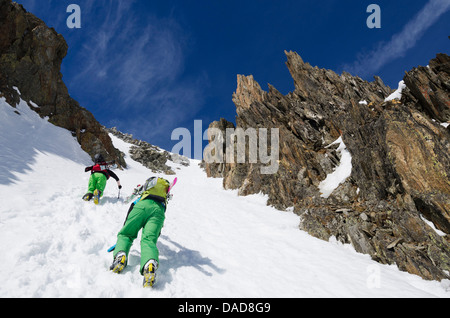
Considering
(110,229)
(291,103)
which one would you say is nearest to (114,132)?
(291,103)

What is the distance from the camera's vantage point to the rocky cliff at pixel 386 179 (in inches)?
324

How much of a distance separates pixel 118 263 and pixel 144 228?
931mm

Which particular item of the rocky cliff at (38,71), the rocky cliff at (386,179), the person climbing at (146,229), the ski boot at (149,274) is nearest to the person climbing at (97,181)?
the person climbing at (146,229)

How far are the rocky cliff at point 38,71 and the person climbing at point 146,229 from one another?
28.0 metres

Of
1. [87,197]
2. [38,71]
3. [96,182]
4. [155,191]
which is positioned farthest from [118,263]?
[38,71]

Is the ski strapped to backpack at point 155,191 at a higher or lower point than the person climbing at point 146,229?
higher

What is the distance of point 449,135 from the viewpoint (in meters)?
10.2

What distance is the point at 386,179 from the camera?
11164 mm

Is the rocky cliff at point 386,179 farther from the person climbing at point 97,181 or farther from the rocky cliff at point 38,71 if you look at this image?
the rocky cliff at point 38,71

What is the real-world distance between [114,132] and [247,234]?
407ft

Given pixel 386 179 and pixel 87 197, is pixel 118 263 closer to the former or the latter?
pixel 87 197

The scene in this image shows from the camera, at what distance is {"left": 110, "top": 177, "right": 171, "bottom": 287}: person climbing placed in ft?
14.8

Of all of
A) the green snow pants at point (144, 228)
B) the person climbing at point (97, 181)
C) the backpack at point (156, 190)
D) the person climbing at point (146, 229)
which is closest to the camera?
the person climbing at point (146, 229)
